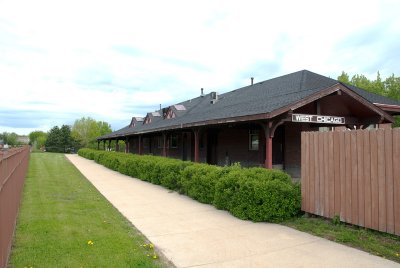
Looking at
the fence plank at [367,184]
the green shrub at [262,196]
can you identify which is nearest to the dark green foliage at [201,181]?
the green shrub at [262,196]

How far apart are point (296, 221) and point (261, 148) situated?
8.90 meters

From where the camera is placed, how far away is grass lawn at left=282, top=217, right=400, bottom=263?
5406mm

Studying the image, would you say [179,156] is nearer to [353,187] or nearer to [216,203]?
[216,203]

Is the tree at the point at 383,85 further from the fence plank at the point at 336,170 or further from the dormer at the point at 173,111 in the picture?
the fence plank at the point at 336,170

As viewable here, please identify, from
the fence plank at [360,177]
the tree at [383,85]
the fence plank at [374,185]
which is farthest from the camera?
the tree at [383,85]

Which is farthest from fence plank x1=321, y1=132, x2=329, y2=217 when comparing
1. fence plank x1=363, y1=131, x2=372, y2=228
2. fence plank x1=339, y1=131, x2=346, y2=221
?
fence plank x1=363, y1=131, x2=372, y2=228

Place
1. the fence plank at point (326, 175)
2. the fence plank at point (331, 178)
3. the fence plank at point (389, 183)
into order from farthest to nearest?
the fence plank at point (326, 175)
the fence plank at point (331, 178)
the fence plank at point (389, 183)

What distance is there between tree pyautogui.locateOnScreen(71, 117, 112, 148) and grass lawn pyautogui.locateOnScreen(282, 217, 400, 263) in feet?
232

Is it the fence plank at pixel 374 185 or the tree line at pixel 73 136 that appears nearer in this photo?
the fence plank at pixel 374 185

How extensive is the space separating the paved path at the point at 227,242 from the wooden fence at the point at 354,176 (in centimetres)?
84

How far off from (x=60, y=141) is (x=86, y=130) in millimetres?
5976

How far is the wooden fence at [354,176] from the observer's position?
5.74 m

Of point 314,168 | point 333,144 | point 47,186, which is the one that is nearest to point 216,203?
point 314,168

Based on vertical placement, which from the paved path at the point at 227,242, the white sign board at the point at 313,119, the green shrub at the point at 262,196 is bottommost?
the paved path at the point at 227,242
